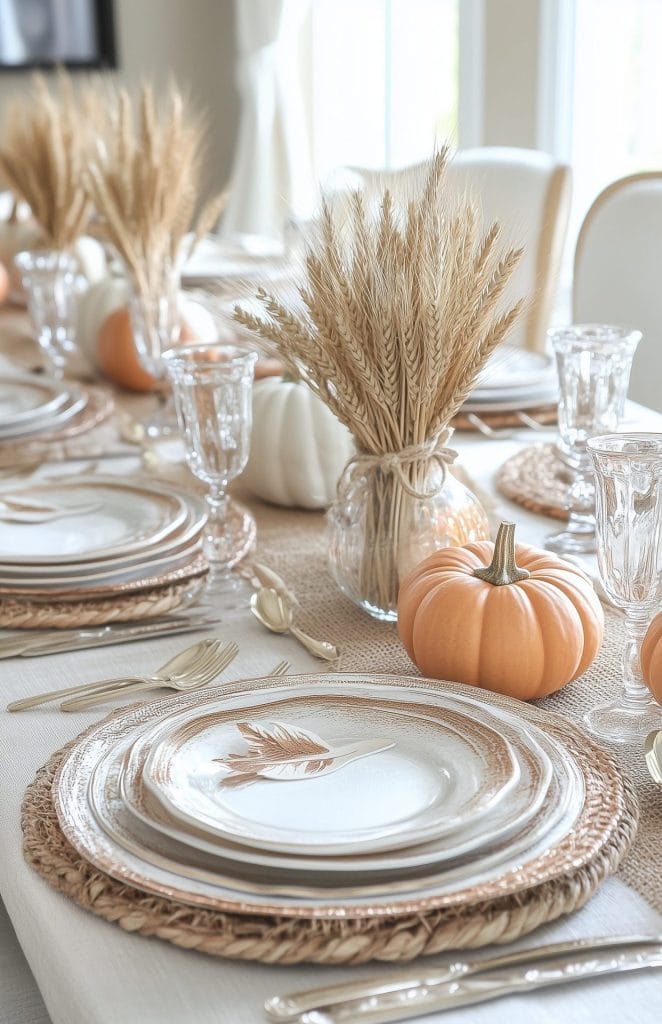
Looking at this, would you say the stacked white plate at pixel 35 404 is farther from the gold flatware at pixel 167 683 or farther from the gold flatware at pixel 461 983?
the gold flatware at pixel 461 983

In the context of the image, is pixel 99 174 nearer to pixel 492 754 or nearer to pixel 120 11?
pixel 492 754

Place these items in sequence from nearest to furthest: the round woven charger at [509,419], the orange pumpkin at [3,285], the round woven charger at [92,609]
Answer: the round woven charger at [92,609]
the round woven charger at [509,419]
the orange pumpkin at [3,285]

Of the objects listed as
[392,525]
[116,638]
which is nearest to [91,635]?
[116,638]

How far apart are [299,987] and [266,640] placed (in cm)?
41

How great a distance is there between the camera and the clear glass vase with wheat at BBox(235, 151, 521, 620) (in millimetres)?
855

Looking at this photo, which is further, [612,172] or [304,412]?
[612,172]

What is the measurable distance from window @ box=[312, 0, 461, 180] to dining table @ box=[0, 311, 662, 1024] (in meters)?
3.11

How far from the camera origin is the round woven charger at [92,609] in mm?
968

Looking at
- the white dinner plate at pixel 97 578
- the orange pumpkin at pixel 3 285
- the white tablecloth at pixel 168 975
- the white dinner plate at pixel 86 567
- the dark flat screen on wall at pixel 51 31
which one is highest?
the dark flat screen on wall at pixel 51 31

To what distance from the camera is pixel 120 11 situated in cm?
526

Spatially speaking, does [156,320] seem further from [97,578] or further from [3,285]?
[3,285]

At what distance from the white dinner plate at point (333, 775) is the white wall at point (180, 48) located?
4.93 meters

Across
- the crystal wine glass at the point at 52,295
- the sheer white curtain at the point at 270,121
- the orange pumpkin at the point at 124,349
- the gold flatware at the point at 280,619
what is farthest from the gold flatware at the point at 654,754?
the sheer white curtain at the point at 270,121

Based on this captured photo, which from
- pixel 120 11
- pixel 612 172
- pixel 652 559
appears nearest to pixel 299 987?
pixel 652 559
